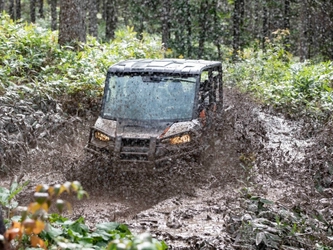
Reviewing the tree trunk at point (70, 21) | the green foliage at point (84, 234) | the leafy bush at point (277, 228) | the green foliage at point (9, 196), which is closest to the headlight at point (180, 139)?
the leafy bush at point (277, 228)

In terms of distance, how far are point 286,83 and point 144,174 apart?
405 inches

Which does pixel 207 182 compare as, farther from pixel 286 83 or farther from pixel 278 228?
A: pixel 286 83

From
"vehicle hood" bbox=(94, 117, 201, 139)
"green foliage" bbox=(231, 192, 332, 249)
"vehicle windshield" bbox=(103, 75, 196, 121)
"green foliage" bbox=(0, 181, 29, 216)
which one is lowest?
"green foliage" bbox=(231, 192, 332, 249)

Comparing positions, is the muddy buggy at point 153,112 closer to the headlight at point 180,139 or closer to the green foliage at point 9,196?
the headlight at point 180,139

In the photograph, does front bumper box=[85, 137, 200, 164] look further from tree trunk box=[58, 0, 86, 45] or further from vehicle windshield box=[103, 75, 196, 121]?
tree trunk box=[58, 0, 86, 45]

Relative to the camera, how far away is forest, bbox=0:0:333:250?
16.1 ft

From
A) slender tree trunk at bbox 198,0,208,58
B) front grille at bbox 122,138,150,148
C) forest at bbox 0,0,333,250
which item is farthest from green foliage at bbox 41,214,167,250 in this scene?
slender tree trunk at bbox 198,0,208,58

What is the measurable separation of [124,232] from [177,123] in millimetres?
4213

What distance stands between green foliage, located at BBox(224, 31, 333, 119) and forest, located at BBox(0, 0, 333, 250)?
0.06 metres

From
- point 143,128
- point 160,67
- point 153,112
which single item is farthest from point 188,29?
point 143,128

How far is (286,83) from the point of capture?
58.4 ft

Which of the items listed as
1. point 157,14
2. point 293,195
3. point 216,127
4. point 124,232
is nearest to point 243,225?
point 124,232

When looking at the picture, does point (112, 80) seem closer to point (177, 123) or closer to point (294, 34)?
point (177, 123)

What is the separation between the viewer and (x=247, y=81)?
2016 centimetres
